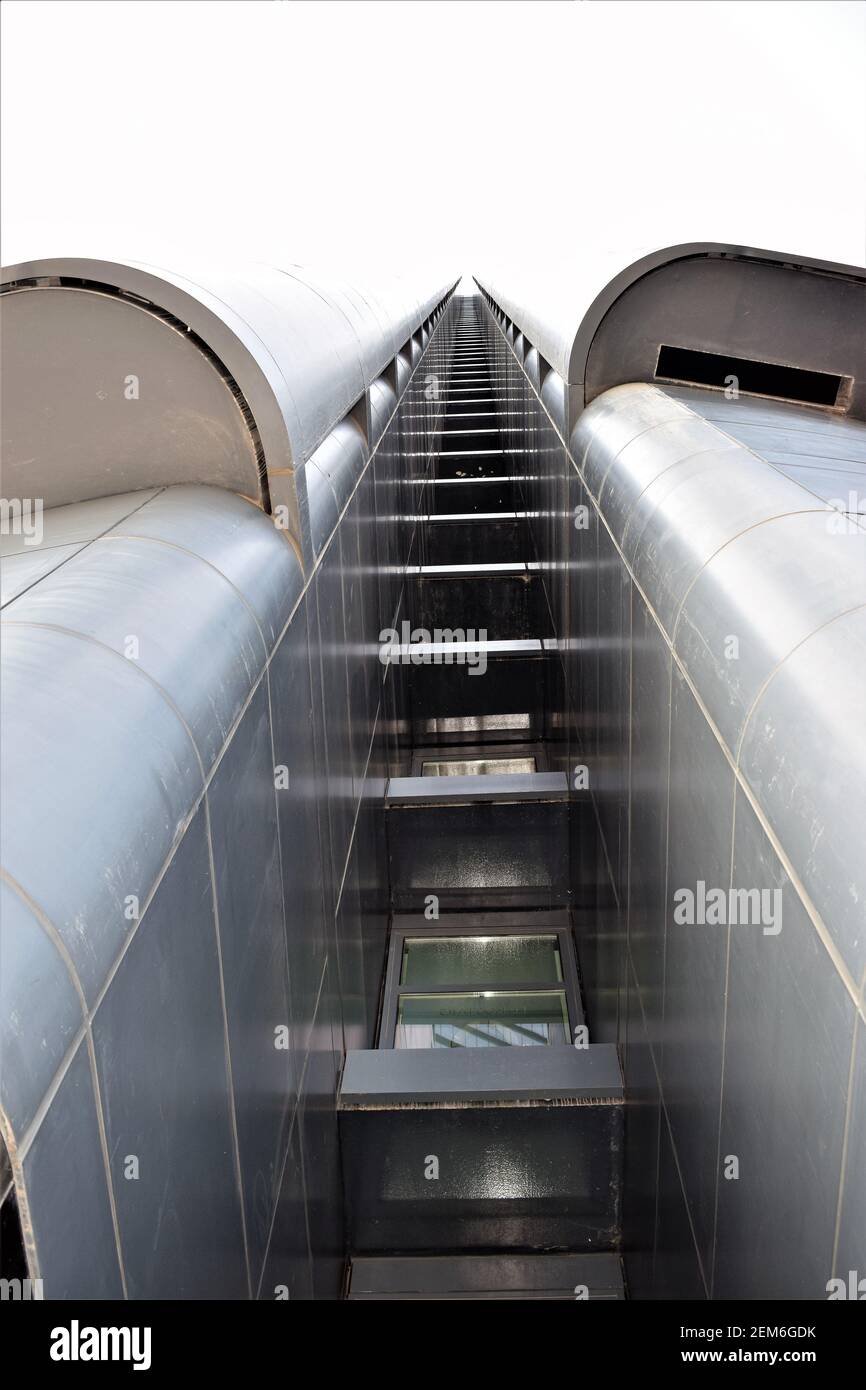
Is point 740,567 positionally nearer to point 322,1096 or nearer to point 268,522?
point 268,522

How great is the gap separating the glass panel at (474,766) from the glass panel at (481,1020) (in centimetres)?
160

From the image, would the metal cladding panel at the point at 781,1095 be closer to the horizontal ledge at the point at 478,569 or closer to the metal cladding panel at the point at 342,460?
the metal cladding panel at the point at 342,460

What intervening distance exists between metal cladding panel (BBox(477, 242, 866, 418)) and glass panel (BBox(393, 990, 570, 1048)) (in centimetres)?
222

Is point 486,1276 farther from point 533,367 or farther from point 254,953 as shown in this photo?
point 533,367

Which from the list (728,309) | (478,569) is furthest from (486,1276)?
(478,569)

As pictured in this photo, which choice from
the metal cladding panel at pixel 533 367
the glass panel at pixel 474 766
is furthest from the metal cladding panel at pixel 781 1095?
the glass panel at pixel 474 766

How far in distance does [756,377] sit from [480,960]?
2.39 metres

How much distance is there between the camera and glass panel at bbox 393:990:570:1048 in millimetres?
4008

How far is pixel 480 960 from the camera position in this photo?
4395mm

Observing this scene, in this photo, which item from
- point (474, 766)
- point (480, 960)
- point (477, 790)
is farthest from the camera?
point (474, 766)

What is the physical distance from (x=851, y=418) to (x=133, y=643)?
2348 millimetres

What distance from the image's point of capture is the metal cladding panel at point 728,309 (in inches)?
118

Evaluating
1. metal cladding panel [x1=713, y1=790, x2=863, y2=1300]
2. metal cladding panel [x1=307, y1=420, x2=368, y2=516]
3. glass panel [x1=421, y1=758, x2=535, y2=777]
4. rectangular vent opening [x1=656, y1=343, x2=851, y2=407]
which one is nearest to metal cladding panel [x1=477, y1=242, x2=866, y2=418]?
rectangular vent opening [x1=656, y1=343, x2=851, y2=407]

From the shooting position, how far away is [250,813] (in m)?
1.75
